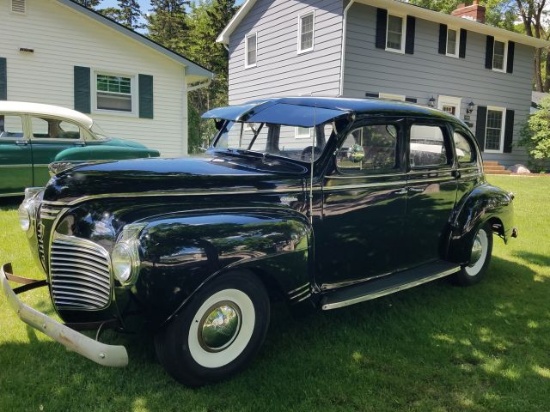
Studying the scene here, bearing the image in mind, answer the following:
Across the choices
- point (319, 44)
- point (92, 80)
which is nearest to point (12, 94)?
point (92, 80)

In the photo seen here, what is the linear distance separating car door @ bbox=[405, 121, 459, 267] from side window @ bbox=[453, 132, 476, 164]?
16 centimetres

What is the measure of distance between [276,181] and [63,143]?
21.1ft

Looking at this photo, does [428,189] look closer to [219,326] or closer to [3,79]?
[219,326]

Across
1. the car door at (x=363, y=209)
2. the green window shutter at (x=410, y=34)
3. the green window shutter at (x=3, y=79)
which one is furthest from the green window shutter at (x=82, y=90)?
the car door at (x=363, y=209)

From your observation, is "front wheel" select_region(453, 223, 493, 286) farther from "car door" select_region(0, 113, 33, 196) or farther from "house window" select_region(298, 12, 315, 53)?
"house window" select_region(298, 12, 315, 53)

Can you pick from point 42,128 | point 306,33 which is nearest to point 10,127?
point 42,128

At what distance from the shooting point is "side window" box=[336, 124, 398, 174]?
12.1ft

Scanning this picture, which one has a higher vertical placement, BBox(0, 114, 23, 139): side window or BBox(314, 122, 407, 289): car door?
BBox(0, 114, 23, 139): side window

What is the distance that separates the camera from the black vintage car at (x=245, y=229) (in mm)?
2672

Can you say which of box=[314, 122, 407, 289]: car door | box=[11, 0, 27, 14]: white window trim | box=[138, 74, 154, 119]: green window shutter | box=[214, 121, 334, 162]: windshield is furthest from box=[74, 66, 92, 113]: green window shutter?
box=[314, 122, 407, 289]: car door

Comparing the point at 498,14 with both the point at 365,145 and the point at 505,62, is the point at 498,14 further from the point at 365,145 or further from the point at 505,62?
the point at 365,145

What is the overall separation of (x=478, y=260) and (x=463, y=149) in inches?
49.7

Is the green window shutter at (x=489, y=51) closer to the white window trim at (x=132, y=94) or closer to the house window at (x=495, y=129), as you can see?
the house window at (x=495, y=129)

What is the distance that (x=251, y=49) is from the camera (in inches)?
681
